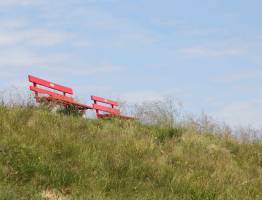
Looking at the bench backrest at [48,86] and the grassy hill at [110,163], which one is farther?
the bench backrest at [48,86]

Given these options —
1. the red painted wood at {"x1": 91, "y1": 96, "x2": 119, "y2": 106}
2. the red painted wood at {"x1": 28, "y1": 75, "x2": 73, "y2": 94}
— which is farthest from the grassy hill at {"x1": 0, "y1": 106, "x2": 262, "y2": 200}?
the red painted wood at {"x1": 91, "y1": 96, "x2": 119, "y2": 106}

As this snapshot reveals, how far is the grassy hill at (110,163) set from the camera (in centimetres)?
725

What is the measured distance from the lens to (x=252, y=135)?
1208 cm

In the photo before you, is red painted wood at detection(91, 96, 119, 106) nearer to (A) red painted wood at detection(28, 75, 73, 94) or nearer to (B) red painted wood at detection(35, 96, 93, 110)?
(A) red painted wood at detection(28, 75, 73, 94)

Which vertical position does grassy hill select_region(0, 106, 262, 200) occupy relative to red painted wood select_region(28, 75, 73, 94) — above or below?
below

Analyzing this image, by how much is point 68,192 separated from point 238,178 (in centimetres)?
318

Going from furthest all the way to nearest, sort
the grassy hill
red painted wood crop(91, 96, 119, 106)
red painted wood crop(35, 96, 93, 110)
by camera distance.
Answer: red painted wood crop(91, 96, 119, 106), red painted wood crop(35, 96, 93, 110), the grassy hill

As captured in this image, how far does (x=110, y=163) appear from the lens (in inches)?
319

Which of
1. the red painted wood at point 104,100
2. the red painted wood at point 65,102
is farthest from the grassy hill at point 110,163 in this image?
the red painted wood at point 104,100

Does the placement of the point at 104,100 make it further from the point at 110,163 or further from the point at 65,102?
the point at 110,163

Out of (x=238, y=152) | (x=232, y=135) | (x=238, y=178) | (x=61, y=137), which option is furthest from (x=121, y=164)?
(x=232, y=135)

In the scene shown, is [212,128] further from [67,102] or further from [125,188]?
[125,188]

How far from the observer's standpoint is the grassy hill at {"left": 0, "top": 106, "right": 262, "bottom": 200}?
7250 mm

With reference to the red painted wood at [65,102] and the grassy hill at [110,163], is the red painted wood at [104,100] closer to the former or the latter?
the red painted wood at [65,102]
